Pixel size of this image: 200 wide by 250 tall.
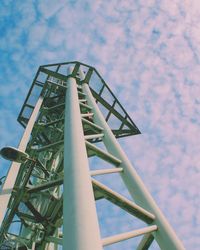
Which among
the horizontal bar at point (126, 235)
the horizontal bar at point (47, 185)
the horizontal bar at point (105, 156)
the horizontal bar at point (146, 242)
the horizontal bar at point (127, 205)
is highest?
the horizontal bar at point (105, 156)

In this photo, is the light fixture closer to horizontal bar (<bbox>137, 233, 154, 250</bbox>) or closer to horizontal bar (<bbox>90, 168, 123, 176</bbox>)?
horizontal bar (<bbox>90, 168, 123, 176</bbox>)

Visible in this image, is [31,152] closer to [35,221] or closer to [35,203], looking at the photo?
[35,203]

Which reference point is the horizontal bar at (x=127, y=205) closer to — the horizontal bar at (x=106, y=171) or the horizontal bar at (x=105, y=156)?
the horizontal bar at (x=106, y=171)

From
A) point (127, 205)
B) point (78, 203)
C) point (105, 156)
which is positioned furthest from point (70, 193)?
point (105, 156)

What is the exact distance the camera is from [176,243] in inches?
158

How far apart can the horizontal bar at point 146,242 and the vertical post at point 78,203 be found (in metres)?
1.24

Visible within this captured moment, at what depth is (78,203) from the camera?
11.1ft

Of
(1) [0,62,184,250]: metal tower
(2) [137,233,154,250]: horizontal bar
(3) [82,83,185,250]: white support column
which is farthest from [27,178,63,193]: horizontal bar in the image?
(2) [137,233,154,250]: horizontal bar

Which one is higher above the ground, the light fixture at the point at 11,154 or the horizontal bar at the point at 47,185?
the light fixture at the point at 11,154

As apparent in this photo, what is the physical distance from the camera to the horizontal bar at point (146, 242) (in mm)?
4457

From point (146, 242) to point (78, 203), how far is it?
156cm

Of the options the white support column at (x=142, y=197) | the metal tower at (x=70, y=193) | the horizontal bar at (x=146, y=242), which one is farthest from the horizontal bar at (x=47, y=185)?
the horizontal bar at (x=146, y=242)

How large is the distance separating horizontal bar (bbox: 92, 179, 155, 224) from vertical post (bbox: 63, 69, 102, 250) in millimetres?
529

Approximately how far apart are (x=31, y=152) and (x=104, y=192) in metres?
3.68
